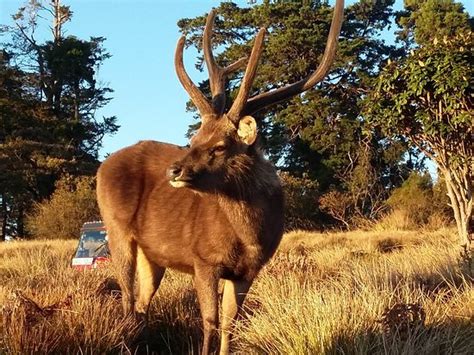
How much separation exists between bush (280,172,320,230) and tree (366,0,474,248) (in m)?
14.7

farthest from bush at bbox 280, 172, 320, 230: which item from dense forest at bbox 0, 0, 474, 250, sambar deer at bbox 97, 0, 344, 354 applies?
sambar deer at bbox 97, 0, 344, 354

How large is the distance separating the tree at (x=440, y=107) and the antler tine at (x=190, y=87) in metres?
6.47

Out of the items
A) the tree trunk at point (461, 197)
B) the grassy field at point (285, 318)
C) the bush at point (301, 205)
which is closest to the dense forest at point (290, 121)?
the bush at point (301, 205)

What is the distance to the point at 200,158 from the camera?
589 cm

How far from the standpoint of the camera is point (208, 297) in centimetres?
609

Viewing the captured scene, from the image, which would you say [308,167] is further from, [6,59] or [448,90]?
[448,90]

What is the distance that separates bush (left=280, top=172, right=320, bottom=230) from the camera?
28.3 meters

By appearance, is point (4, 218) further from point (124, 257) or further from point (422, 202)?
point (124, 257)

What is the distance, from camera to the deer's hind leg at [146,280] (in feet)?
24.8

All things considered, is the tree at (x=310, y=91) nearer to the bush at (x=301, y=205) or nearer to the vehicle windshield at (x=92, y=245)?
the bush at (x=301, y=205)

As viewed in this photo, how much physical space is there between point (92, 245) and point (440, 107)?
24.1 ft

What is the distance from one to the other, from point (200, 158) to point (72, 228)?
24.4m

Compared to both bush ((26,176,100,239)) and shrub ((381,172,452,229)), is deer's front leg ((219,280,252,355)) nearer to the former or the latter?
shrub ((381,172,452,229))

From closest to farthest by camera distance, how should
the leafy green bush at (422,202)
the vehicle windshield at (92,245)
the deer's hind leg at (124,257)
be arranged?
1. the deer's hind leg at (124,257)
2. the vehicle windshield at (92,245)
3. the leafy green bush at (422,202)
